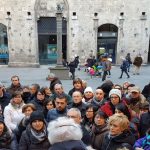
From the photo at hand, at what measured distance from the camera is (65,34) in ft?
87.2

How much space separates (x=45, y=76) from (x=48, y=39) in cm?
691

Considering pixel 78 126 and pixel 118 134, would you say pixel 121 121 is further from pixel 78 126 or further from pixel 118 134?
pixel 78 126

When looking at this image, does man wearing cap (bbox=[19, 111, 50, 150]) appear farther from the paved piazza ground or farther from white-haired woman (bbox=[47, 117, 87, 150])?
the paved piazza ground

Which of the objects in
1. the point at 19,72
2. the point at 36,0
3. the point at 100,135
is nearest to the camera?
the point at 100,135

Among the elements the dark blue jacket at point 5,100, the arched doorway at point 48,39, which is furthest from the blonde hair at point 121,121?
the arched doorway at point 48,39

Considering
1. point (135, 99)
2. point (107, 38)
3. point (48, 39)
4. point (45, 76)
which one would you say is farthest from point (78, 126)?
point (48, 39)

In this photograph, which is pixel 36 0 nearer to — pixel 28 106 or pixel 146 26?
pixel 146 26

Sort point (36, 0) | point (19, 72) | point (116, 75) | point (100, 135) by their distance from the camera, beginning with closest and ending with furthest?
point (100, 135), point (116, 75), point (19, 72), point (36, 0)

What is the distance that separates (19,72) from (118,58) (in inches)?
358

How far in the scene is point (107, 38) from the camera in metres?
26.7

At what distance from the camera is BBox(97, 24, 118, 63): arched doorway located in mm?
26578

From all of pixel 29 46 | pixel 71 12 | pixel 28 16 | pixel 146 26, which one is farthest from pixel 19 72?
pixel 146 26

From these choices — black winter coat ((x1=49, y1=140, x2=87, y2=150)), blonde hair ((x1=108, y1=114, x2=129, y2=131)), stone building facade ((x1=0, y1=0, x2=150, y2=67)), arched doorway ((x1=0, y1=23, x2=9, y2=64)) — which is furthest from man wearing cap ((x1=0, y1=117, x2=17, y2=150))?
arched doorway ((x1=0, y1=23, x2=9, y2=64))

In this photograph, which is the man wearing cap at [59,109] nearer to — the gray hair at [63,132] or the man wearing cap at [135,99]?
the man wearing cap at [135,99]
